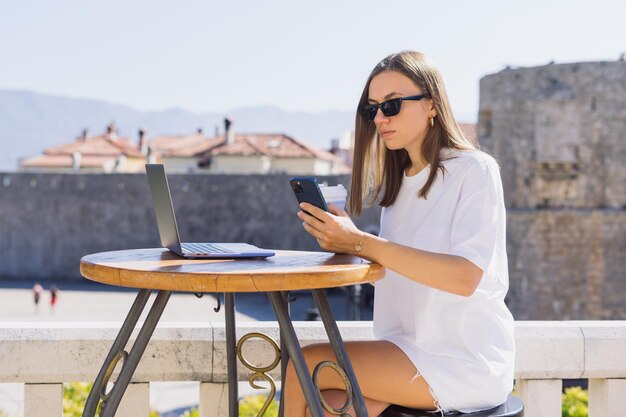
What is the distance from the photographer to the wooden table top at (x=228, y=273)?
6.00ft

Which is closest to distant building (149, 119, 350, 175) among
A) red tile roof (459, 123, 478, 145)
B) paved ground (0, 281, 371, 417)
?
red tile roof (459, 123, 478, 145)

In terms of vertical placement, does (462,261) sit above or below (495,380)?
above

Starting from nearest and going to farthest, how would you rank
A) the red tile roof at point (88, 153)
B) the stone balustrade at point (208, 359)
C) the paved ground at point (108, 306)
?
the stone balustrade at point (208, 359), the paved ground at point (108, 306), the red tile roof at point (88, 153)

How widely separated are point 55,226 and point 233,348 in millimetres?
23685

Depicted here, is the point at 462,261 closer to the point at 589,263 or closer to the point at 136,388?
the point at 136,388

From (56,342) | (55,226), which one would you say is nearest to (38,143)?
(55,226)

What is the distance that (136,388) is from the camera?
8.33ft

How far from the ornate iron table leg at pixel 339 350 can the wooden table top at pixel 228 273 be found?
10 cm

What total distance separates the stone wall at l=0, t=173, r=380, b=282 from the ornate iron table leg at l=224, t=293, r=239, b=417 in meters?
21.0

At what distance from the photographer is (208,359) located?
8.45 feet

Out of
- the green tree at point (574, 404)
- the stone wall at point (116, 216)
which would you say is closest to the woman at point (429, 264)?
the green tree at point (574, 404)

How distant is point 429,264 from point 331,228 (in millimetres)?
248

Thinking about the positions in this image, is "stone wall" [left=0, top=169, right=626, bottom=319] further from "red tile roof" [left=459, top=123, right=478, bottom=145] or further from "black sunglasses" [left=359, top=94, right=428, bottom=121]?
"black sunglasses" [left=359, top=94, right=428, bottom=121]

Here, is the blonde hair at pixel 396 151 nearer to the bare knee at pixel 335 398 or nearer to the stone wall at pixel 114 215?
the bare knee at pixel 335 398
